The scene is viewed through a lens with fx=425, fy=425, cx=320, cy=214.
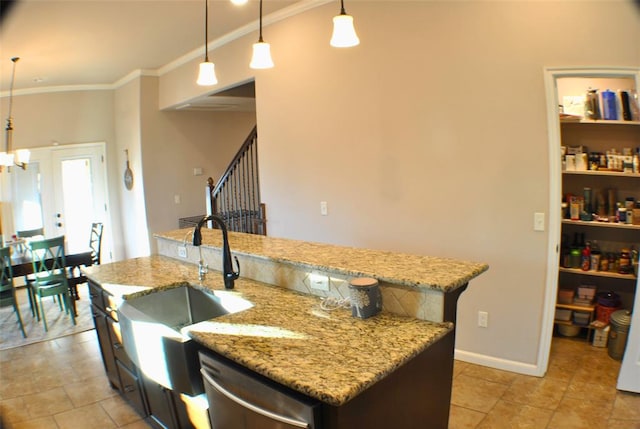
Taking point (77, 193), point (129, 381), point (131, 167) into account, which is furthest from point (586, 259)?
point (77, 193)

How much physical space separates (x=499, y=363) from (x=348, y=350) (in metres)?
2.16

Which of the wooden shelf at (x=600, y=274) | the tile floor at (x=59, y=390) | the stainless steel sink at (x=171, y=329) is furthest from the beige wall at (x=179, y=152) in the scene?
the wooden shelf at (x=600, y=274)

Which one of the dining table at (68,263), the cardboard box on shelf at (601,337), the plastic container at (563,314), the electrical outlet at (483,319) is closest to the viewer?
the electrical outlet at (483,319)

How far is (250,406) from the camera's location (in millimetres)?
1473

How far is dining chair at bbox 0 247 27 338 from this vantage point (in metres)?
4.44

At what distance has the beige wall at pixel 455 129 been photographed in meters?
2.75

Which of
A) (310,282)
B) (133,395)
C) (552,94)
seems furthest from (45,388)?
Answer: (552,94)

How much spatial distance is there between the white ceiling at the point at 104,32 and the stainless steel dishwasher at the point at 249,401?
2.80 meters

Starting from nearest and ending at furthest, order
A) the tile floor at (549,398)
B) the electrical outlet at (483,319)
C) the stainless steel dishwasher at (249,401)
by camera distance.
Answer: the stainless steel dishwasher at (249,401) → the tile floor at (549,398) → the electrical outlet at (483,319)

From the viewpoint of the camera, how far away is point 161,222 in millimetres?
6578

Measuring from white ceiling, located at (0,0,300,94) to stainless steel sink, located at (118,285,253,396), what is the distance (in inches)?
85.8

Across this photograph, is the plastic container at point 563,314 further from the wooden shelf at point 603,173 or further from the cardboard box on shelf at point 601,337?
the wooden shelf at point 603,173

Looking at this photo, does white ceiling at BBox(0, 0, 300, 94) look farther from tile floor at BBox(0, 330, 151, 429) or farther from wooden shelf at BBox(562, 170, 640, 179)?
wooden shelf at BBox(562, 170, 640, 179)

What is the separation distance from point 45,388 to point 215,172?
4400mm
